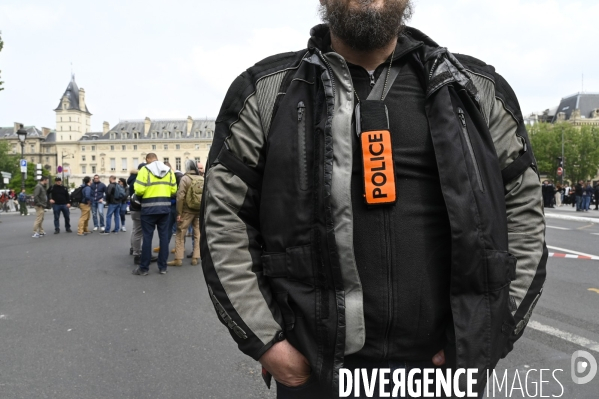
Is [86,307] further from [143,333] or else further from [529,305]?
[529,305]

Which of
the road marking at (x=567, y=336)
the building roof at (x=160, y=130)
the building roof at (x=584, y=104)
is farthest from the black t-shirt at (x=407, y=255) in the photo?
the building roof at (x=160, y=130)

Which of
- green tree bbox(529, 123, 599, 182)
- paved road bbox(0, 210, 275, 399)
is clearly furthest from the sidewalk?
green tree bbox(529, 123, 599, 182)

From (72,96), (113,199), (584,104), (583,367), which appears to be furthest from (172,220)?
(72,96)

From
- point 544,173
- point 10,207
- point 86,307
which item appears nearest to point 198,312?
point 86,307

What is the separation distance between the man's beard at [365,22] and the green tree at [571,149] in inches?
2886

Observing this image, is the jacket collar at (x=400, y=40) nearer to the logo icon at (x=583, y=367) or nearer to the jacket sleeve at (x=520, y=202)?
the jacket sleeve at (x=520, y=202)

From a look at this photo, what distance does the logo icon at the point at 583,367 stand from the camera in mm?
3410

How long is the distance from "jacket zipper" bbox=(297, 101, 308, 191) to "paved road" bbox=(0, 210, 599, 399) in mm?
2198

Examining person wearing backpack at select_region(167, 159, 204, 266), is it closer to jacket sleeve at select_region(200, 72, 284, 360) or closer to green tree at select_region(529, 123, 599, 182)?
jacket sleeve at select_region(200, 72, 284, 360)

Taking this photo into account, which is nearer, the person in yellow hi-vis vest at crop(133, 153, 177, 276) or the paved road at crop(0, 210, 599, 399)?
the paved road at crop(0, 210, 599, 399)

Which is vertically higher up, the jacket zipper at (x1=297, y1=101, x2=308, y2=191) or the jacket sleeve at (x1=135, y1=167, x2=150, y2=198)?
the jacket zipper at (x1=297, y1=101, x2=308, y2=191)

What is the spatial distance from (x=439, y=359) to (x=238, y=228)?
33.3 inches

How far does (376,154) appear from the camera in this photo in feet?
5.10

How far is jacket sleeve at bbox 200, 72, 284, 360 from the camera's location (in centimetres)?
154
